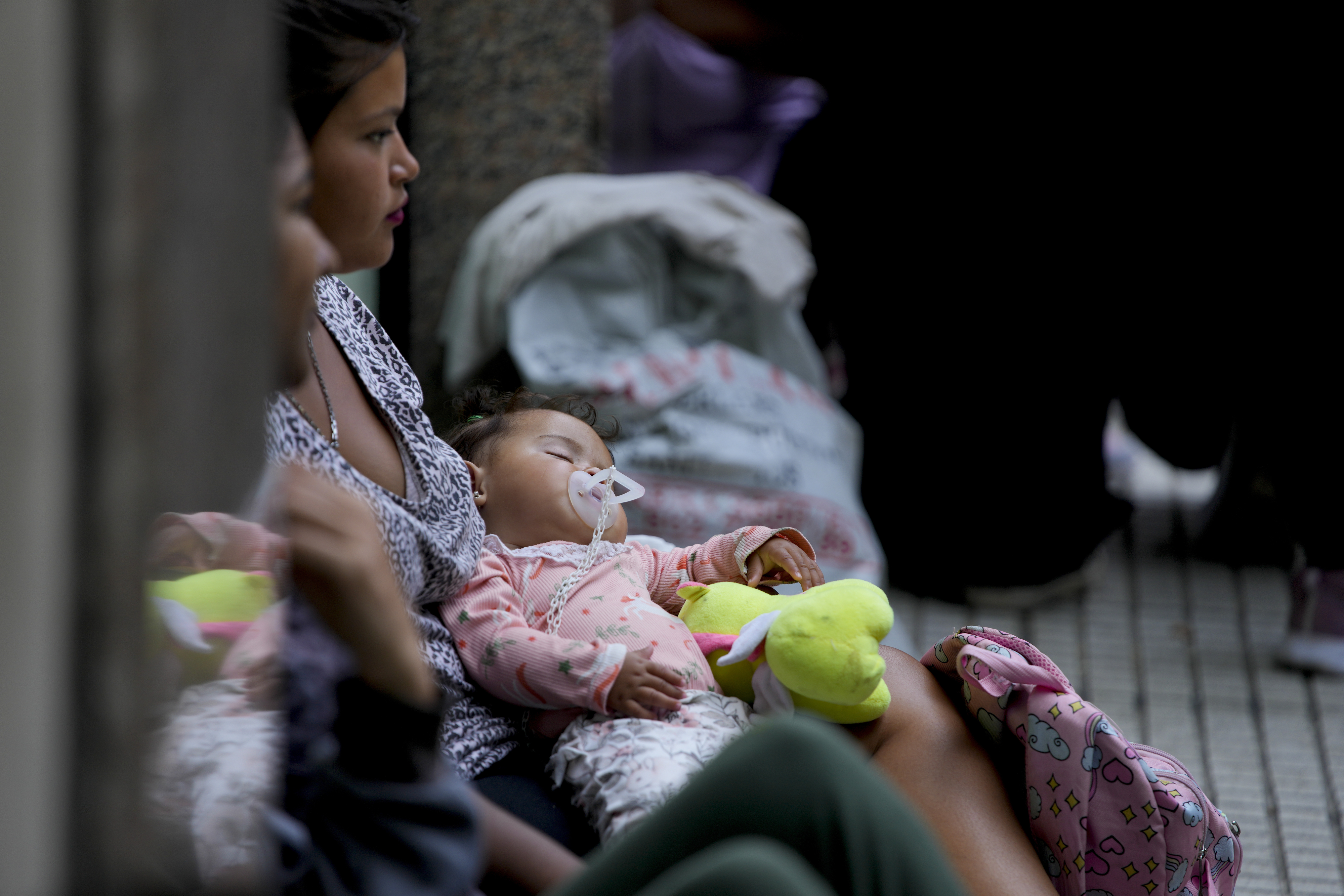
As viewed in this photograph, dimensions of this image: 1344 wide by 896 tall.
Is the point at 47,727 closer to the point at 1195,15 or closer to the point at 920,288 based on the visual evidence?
the point at 920,288

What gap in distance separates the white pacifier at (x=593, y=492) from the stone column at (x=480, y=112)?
178cm

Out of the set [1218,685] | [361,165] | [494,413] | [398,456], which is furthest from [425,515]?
[1218,685]

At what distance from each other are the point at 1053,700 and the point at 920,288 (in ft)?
7.70

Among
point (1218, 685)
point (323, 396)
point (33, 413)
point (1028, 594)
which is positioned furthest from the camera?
point (1028, 594)

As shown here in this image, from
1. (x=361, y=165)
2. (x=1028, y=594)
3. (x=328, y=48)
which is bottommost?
(x=1028, y=594)

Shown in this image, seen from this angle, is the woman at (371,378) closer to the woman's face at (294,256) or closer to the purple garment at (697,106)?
the woman's face at (294,256)

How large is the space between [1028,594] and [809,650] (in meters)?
2.39

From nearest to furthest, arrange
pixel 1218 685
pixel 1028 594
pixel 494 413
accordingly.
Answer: pixel 494 413, pixel 1218 685, pixel 1028 594

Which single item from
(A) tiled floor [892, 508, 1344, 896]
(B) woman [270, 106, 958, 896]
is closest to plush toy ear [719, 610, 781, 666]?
(B) woman [270, 106, 958, 896]

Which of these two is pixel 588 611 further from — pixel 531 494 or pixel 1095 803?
pixel 1095 803

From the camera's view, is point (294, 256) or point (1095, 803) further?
point (1095, 803)

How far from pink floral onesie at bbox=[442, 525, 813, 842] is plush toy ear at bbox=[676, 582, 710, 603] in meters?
0.03

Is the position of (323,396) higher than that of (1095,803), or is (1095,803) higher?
(323,396)

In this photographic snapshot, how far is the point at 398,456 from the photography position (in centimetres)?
140
